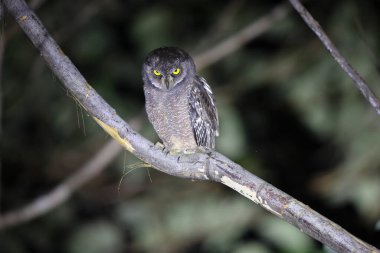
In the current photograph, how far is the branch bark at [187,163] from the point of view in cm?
207

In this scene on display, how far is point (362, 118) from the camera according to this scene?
5594 mm

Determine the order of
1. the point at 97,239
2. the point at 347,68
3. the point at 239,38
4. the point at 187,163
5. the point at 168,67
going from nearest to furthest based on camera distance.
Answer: the point at 347,68, the point at 187,163, the point at 168,67, the point at 239,38, the point at 97,239

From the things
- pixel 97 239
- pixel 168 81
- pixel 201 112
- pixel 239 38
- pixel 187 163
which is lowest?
pixel 187 163

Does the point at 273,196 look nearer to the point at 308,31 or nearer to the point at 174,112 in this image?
the point at 174,112

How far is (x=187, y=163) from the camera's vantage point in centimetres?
245

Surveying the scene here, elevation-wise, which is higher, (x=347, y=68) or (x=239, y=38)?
(x=239, y=38)

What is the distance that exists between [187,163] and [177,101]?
3.63 ft

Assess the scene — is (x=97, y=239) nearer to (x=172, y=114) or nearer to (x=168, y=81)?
(x=172, y=114)

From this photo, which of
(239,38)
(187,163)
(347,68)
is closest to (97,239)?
(239,38)

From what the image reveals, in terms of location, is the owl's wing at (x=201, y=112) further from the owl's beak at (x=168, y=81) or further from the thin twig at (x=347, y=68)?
the thin twig at (x=347, y=68)

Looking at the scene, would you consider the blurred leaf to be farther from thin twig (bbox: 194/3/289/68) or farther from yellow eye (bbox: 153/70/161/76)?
yellow eye (bbox: 153/70/161/76)

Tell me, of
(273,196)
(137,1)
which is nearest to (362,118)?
(137,1)

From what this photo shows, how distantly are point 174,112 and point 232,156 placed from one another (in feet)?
7.24

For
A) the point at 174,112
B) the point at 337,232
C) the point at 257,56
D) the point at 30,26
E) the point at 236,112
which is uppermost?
the point at 257,56
